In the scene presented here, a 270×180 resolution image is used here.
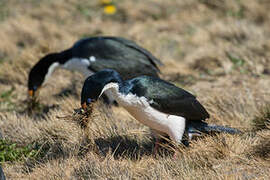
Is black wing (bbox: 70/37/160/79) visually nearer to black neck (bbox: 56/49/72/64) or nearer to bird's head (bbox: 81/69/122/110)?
black neck (bbox: 56/49/72/64)

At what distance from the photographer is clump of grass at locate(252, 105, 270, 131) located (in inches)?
197

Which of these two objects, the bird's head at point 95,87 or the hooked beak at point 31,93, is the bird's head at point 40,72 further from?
the bird's head at point 95,87

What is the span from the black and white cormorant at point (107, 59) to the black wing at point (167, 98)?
6.39 feet

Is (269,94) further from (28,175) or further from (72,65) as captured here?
(28,175)

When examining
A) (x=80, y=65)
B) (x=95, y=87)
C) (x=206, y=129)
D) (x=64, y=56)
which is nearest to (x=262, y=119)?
(x=206, y=129)

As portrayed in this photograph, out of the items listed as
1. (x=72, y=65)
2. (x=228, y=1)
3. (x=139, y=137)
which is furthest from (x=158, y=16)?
(x=139, y=137)

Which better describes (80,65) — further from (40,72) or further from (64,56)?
(40,72)

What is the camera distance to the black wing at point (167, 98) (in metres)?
4.43

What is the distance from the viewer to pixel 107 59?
6738 millimetres

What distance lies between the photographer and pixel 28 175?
4.40 meters

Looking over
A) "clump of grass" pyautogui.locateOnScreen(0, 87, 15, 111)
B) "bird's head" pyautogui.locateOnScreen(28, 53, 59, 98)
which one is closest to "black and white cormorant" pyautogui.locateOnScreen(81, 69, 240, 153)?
"bird's head" pyautogui.locateOnScreen(28, 53, 59, 98)

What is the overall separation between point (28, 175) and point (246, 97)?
2.98 meters

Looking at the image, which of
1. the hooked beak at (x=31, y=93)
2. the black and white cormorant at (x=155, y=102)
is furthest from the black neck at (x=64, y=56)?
the black and white cormorant at (x=155, y=102)

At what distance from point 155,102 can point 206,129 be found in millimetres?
664
